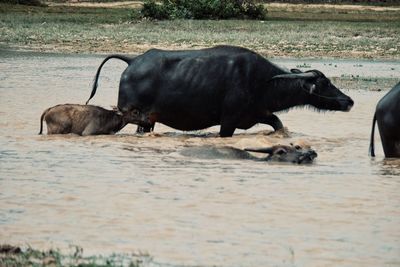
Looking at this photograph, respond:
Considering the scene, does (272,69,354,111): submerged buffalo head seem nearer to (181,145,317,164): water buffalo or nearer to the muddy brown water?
the muddy brown water

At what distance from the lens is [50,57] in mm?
25859

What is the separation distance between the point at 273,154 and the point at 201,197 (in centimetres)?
200

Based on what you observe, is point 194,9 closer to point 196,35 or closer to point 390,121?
point 196,35

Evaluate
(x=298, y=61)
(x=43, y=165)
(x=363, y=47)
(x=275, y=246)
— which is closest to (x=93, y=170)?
(x=43, y=165)

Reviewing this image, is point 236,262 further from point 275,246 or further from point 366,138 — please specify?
point 366,138

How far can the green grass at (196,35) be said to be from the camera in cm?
2788

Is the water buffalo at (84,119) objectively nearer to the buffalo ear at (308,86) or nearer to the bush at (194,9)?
the buffalo ear at (308,86)

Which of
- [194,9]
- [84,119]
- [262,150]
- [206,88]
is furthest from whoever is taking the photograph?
[194,9]

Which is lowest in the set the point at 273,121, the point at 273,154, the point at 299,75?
the point at 273,121

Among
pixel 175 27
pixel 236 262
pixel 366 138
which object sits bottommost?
pixel 175 27

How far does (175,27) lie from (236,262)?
28.1 metres

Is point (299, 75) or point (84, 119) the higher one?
point (299, 75)

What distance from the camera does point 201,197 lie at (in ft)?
29.8

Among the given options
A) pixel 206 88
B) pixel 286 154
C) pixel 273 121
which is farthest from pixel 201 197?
pixel 273 121
